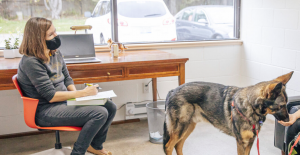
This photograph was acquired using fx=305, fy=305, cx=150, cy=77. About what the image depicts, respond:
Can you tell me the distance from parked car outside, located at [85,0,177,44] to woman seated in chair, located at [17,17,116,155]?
1189 millimetres

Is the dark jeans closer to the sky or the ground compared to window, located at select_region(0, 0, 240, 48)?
closer to the ground

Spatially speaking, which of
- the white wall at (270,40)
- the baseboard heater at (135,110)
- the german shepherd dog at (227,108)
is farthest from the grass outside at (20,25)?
the white wall at (270,40)

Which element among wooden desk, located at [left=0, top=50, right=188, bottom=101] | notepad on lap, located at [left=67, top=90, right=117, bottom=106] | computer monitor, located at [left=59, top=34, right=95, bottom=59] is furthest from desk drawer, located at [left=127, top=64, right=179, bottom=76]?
notepad on lap, located at [left=67, top=90, right=117, bottom=106]

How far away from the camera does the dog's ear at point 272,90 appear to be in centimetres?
166

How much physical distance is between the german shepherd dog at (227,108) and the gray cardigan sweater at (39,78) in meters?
0.86

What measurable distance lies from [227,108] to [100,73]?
1.23 meters

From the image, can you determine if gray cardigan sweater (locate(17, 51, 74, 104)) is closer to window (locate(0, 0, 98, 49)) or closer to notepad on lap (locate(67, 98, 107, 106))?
notepad on lap (locate(67, 98, 107, 106))

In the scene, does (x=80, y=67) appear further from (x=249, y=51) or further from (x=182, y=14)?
(x=249, y=51)

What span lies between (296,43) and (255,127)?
163 centimetres

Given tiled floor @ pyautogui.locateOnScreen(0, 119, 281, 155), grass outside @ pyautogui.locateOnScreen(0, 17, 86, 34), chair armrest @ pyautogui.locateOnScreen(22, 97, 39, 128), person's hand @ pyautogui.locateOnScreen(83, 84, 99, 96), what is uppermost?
Answer: grass outside @ pyautogui.locateOnScreen(0, 17, 86, 34)

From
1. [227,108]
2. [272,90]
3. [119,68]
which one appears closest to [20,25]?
[119,68]

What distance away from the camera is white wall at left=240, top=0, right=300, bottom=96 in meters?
3.11

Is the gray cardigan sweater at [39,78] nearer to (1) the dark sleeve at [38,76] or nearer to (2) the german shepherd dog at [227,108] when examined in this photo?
(1) the dark sleeve at [38,76]


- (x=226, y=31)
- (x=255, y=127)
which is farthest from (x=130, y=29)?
(x=255, y=127)
